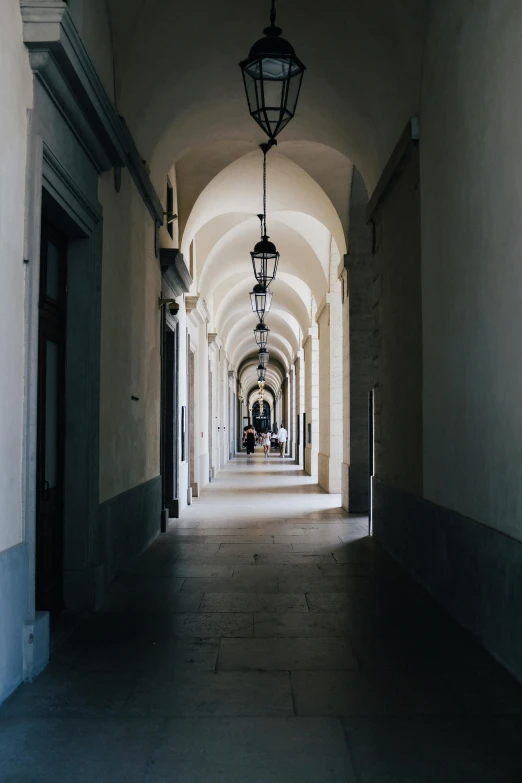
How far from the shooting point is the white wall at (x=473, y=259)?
3.88 m

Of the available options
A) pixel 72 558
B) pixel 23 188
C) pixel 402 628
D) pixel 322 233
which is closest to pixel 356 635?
pixel 402 628

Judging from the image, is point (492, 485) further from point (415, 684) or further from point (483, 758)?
point (483, 758)

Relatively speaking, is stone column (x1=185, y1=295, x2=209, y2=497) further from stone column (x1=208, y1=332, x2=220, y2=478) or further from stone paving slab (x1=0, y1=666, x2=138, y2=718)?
stone paving slab (x1=0, y1=666, x2=138, y2=718)

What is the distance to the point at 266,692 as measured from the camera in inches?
141

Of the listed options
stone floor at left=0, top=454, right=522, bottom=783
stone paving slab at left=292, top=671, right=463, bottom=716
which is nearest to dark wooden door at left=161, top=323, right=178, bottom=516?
stone floor at left=0, top=454, right=522, bottom=783

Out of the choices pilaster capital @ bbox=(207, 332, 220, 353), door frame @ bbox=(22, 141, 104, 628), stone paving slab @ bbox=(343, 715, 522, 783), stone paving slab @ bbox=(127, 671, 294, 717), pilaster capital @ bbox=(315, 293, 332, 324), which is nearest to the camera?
stone paving slab @ bbox=(343, 715, 522, 783)

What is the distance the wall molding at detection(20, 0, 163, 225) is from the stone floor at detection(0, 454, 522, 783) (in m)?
3.37

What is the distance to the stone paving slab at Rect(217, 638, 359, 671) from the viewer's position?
3.96 m

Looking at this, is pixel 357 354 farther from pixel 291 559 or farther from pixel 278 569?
pixel 278 569

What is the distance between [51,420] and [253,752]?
2946 mm

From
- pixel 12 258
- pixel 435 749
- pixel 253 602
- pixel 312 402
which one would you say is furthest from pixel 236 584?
pixel 312 402

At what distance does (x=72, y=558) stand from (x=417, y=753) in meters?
3.11

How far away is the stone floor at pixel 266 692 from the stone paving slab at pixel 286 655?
0.05 feet

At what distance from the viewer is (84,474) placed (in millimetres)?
5242
